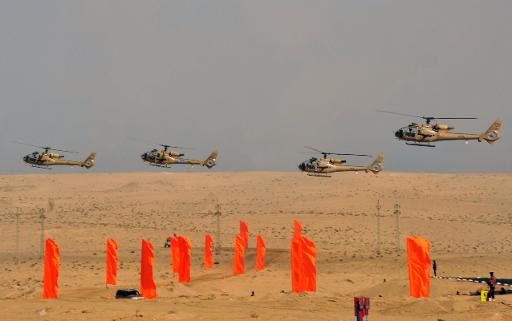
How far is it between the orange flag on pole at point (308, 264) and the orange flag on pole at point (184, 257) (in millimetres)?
9669

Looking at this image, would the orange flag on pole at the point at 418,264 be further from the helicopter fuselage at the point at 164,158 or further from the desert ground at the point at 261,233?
the helicopter fuselage at the point at 164,158

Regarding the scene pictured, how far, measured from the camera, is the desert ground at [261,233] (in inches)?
1318

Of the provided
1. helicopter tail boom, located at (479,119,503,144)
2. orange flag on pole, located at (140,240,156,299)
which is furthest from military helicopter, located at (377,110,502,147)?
orange flag on pole, located at (140,240,156,299)

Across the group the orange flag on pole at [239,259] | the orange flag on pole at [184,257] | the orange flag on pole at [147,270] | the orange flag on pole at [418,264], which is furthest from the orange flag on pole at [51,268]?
the orange flag on pole at [239,259]

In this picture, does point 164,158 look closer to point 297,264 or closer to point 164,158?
point 164,158

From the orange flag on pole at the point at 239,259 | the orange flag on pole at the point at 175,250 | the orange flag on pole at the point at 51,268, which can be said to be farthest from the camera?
the orange flag on pole at the point at 239,259

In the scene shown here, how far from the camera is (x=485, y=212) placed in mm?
109438

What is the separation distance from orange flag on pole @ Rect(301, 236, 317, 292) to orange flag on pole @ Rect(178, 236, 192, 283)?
9.67 m

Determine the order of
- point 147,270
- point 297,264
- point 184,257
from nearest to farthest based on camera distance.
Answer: point 297,264, point 147,270, point 184,257

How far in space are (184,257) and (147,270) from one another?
8531 millimetres

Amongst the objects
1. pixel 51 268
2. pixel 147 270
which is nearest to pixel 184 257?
pixel 147 270

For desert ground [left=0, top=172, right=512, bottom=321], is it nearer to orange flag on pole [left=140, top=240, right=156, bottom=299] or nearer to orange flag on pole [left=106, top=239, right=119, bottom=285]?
orange flag on pole [left=106, top=239, right=119, bottom=285]

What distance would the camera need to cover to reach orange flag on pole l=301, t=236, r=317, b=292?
1383 inches

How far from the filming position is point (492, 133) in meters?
51.9
